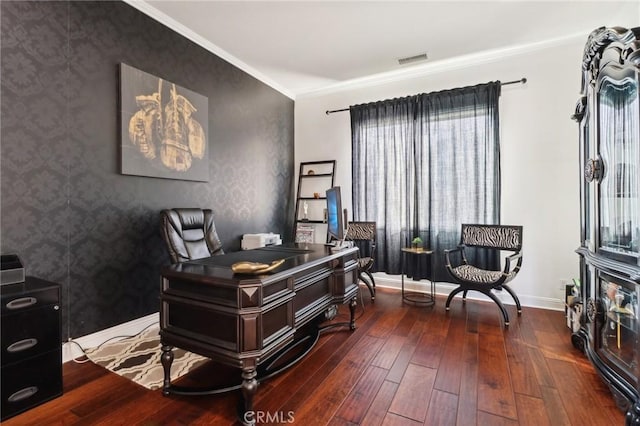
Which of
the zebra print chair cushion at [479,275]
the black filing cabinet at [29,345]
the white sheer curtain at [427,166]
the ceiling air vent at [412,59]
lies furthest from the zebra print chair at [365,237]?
the black filing cabinet at [29,345]

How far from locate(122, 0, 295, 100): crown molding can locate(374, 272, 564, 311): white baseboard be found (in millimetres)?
3229

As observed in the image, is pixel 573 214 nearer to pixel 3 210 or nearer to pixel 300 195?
pixel 300 195

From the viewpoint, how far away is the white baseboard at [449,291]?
3176 mm

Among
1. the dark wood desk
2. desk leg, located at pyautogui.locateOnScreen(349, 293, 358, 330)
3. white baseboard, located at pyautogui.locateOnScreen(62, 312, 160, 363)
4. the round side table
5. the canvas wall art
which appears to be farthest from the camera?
the round side table

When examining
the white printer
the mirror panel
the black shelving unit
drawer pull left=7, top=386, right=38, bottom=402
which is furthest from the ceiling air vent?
drawer pull left=7, top=386, right=38, bottom=402

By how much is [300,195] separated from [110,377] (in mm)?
3343

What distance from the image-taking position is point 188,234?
253 centimetres

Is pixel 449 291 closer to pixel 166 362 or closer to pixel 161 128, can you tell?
pixel 166 362

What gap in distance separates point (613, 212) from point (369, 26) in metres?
2.56

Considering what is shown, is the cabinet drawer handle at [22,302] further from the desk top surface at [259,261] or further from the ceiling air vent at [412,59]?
the ceiling air vent at [412,59]

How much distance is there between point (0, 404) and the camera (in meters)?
1.46

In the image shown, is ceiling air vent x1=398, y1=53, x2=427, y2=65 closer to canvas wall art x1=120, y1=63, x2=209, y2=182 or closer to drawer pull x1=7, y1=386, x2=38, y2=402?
canvas wall art x1=120, y1=63, x2=209, y2=182

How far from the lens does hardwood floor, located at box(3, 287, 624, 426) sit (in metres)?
1.50

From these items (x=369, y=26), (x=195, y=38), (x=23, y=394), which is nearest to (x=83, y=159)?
(x=23, y=394)
